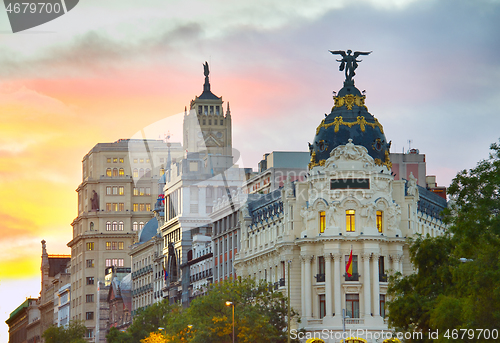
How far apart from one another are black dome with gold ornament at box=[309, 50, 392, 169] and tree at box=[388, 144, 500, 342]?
34142mm

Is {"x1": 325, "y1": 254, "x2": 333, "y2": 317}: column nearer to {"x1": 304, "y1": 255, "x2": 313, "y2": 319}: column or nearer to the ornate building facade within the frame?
the ornate building facade

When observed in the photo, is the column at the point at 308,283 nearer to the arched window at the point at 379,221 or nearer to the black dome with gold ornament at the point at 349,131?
the arched window at the point at 379,221

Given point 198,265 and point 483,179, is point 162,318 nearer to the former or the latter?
point 198,265

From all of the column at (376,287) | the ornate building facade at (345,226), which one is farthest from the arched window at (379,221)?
the column at (376,287)

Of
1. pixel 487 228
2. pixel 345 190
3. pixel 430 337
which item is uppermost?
pixel 345 190

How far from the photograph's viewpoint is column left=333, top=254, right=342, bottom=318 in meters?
122

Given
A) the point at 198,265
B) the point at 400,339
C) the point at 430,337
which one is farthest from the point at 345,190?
the point at 198,265

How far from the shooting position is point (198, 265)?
176 meters

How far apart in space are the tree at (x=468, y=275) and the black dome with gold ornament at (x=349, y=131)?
34.1 metres

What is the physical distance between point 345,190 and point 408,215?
28.0 feet

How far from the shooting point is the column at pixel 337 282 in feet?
399

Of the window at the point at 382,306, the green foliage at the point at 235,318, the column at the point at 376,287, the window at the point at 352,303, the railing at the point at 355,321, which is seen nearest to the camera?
the green foliage at the point at 235,318

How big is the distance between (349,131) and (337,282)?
17.1 m

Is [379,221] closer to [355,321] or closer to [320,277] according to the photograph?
[320,277]
